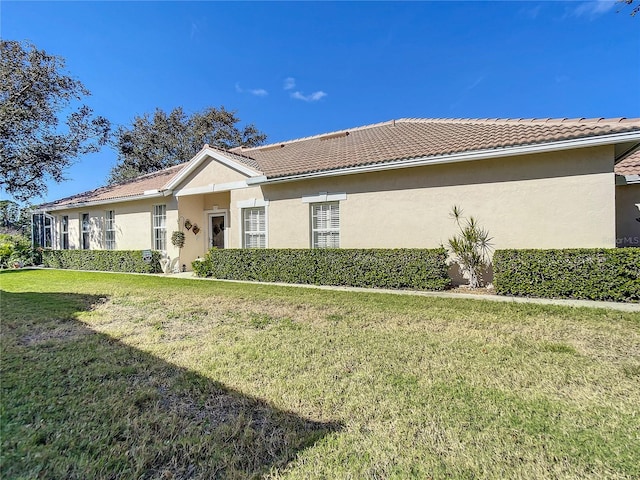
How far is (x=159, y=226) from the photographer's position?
1650 centimetres

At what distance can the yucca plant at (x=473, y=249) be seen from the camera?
928 centimetres

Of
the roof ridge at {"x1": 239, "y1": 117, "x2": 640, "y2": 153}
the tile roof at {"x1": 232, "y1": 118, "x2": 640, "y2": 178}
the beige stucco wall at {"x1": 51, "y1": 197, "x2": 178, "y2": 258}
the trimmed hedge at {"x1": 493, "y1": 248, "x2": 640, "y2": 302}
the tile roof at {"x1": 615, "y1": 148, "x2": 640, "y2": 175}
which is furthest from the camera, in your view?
the beige stucco wall at {"x1": 51, "y1": 197, "x2": 178, "y2": 258}

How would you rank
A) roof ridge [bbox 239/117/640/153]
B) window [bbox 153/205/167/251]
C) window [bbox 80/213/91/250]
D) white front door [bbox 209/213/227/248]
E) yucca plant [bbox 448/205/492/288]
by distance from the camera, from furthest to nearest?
window [bbox 80/213/91/250]
window [bbox 153/205/167/251]
white front door [bbox 209/213/227/248]
yucca plant [bbox 448/205/492/288]
roof ridge [bbox 239/117/640/153]

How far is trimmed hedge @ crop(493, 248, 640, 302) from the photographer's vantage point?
23.4ft

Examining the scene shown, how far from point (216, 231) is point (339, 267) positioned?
8.51m

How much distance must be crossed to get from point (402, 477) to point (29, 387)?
13.2 feet

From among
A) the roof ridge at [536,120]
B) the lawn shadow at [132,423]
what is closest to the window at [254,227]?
the lawn shadow at [132,423]

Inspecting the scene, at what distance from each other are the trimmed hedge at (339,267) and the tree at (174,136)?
995 inches

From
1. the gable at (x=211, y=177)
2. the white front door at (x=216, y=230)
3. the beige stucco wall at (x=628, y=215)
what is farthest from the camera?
the white front door at (x=216, y=230)

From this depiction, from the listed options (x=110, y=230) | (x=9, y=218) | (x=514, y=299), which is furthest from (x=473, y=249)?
(x=9, y=218)

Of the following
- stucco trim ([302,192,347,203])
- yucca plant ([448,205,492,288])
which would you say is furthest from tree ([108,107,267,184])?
yucca plant ([448,205,492,288])

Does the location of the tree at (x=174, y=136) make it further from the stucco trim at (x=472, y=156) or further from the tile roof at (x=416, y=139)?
the stucco trim at (x=472, y=156)

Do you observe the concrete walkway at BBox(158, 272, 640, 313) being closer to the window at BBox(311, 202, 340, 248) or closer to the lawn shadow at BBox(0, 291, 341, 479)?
the window at BBox(311, 202, 340, 248)

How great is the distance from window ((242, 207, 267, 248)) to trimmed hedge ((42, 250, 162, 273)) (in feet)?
18.5
